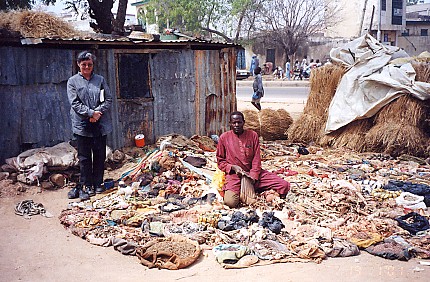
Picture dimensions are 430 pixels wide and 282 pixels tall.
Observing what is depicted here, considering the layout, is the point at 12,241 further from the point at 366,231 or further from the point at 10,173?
the point at 366,231

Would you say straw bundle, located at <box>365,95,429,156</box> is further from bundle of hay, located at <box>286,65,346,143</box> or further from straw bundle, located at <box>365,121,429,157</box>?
bundle of hay, located at <box>286,65,346,143</box>

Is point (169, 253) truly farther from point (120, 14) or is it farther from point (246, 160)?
point (120, 14)

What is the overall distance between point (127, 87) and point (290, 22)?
91.6 ft

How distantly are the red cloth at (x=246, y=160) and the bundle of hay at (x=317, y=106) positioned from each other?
4349mm

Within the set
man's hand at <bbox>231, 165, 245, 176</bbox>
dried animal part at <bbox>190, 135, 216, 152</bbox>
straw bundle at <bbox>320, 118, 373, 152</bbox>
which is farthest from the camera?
straw bundle at <bbox>320, 118, 373, 152</bbox>

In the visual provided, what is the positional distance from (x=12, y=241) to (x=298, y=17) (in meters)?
32.8

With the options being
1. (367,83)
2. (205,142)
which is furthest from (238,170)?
(367,83)

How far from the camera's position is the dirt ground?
4211 mm

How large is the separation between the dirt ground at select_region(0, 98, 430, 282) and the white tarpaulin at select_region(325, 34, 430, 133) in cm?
526

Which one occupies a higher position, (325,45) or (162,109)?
(325,45)

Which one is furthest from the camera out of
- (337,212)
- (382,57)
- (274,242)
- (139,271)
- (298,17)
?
(298,17)

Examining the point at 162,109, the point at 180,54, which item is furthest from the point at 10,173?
the point at 180,54

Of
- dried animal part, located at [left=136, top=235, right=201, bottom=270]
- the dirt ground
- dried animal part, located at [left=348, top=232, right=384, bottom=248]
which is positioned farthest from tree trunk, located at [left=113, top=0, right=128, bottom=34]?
dried animal part, located at [left=348, top=232, right=384, bottom=248]

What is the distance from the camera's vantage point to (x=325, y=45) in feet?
117
